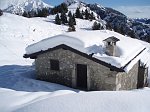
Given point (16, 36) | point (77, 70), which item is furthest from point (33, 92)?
point (16, 36)

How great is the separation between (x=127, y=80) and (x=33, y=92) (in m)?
6.56

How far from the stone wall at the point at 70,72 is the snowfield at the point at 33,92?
51cm

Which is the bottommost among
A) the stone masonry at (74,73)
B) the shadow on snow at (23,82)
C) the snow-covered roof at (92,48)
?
the shadow on snow at (23,82)

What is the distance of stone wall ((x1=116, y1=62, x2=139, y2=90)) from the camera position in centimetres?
1188

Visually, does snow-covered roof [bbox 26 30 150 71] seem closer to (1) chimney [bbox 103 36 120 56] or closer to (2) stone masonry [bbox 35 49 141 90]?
(1) chimney [bbox 103 36 120 56]

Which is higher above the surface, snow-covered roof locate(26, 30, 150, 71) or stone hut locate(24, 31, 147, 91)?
snow-covered roof locate(26, 30, 150, 71)

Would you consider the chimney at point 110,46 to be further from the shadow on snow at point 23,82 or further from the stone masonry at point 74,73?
the shadow on snow at point 23,82

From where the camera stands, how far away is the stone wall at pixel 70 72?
11555 mm

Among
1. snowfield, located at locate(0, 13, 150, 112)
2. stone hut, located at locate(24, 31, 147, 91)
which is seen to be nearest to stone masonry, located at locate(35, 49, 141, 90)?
stone hut, located at locate(24, 31, 147, 91)

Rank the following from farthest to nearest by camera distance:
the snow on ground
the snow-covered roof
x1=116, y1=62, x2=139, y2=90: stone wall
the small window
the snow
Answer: the snow on ground
the small window
x1=116, y1=62, x2=139, y2=90: stone wall
the snow-covered roof
the snow

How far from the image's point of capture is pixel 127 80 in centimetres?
1340

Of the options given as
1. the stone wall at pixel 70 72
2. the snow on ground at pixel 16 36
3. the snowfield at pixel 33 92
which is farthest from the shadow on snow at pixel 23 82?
the snow on ground at pixel 16 36

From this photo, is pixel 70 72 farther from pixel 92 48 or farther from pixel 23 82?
pixel 23 82

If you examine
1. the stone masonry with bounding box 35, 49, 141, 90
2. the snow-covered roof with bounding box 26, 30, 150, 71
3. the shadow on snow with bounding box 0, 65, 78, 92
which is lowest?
the shadow on snow with bounding box 0, 65, 78, 92
